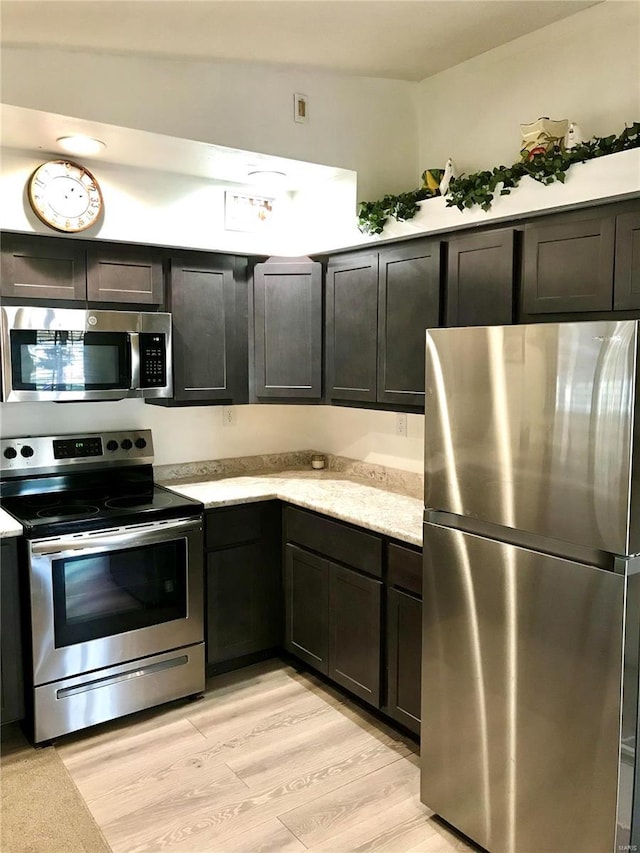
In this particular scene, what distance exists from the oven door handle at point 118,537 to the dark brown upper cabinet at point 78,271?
1.03 meters

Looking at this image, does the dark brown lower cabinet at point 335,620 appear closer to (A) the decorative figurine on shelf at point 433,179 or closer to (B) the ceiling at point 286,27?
(A) the decorative figurine on shelf at point 433,179

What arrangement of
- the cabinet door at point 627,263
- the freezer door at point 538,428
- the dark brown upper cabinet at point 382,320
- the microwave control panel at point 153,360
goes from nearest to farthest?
the freezer door at point 538,428
the cabinet door at point 627,263
the dark brown upper cabinet at point 382,320
the microwave control panel at point 153,360

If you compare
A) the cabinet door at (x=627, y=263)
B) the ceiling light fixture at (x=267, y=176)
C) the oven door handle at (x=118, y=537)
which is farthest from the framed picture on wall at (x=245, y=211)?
the cabinet door at (x=627, y=263)

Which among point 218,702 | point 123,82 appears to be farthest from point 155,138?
point 218,702

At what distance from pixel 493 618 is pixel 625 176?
4.57 feet

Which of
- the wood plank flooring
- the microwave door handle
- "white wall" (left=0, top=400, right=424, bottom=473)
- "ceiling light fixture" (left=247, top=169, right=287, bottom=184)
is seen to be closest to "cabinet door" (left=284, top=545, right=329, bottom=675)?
the wood plank flooring

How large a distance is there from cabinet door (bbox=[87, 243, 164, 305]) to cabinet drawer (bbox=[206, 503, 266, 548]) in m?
1.05

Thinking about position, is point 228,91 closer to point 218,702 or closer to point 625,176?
point 625,176

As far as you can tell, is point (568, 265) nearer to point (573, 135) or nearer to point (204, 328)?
point (573, 135)

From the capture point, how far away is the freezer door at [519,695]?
5.93 ft

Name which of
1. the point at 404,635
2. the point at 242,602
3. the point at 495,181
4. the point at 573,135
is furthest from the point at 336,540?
the point at 573,135

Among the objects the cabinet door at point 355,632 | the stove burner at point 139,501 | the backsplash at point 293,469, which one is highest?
the backsplash at point 293,469

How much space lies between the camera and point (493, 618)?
2059 millimetres

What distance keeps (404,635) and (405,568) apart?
0.27m
